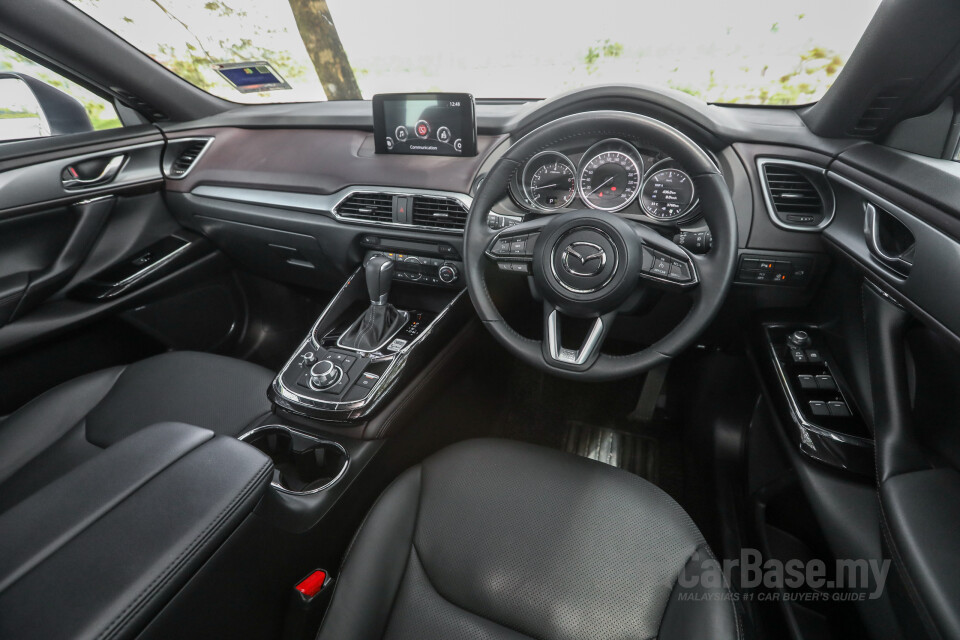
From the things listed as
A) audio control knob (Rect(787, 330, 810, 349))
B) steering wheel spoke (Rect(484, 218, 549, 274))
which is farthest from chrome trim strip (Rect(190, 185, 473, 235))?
audio control knob (Rect(787, 330, 810, 349))

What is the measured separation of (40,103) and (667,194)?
2.29 meters

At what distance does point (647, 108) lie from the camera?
126cm

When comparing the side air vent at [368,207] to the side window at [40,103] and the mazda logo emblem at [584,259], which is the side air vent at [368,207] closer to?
the mazda logo emblem at [584,259]

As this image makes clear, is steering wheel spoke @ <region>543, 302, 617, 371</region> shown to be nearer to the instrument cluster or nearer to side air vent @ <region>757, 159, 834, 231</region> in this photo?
the instrument cluster

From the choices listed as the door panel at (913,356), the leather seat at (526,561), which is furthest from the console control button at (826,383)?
the leather seat at (526,561)

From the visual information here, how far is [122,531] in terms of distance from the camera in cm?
63

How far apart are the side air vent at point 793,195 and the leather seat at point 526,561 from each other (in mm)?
761

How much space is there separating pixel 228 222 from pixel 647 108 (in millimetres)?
1616

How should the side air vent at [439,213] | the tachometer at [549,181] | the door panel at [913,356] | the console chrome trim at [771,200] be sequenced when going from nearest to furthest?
the door panel at [913,356], the console chrome trim at [771,200], the tachometer at [549,181], the side air vent at [439,213]

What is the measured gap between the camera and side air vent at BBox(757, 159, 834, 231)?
1217mm

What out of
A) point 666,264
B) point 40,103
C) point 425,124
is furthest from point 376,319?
point 40,103

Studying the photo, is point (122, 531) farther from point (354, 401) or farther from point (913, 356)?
point (913, 356)

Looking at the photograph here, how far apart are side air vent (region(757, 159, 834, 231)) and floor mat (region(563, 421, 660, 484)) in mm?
972

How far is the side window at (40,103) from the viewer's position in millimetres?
1764
